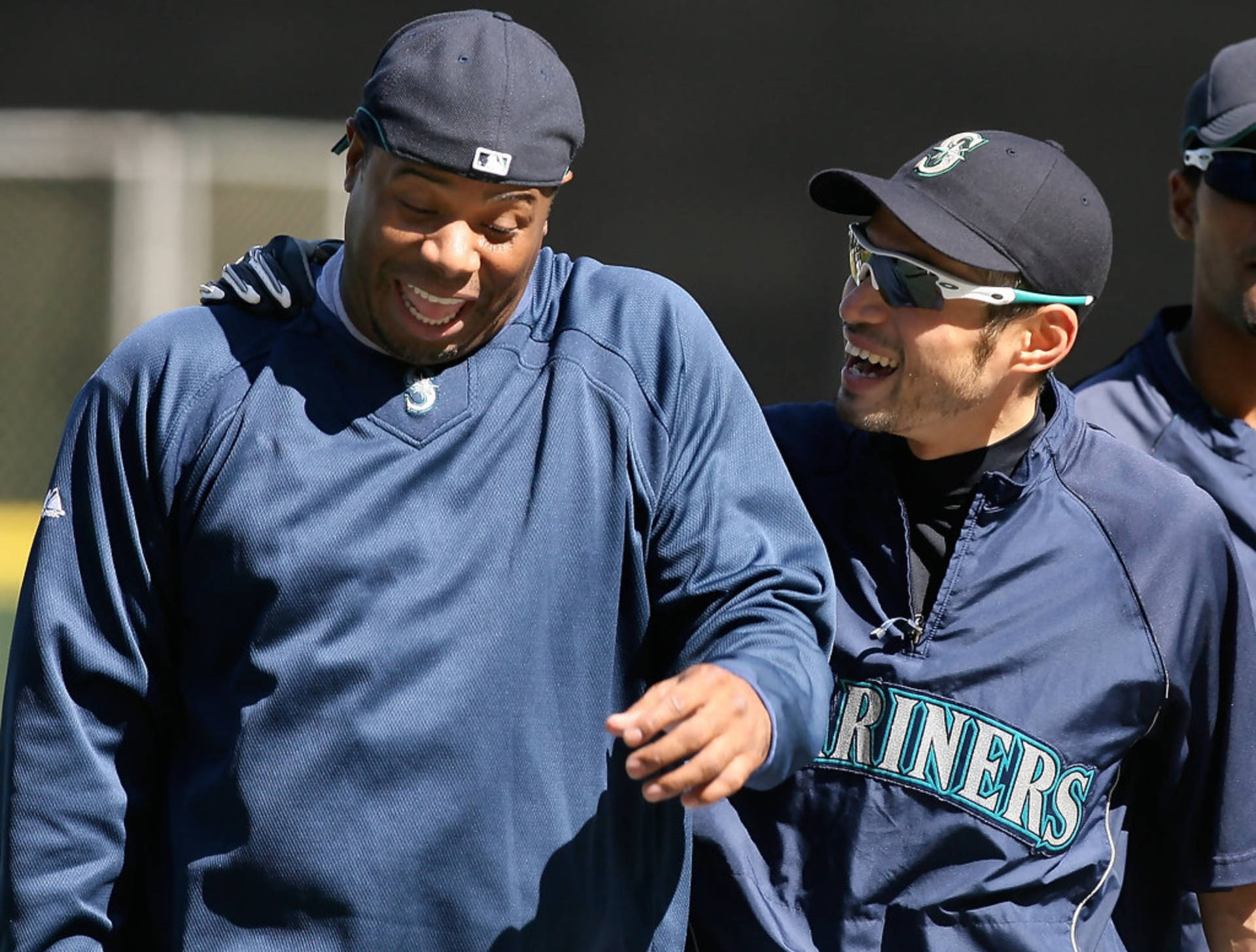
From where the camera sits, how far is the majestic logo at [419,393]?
6.65 feet

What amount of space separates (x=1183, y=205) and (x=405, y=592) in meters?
1.97

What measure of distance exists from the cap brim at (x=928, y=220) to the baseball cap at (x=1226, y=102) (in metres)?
0.73

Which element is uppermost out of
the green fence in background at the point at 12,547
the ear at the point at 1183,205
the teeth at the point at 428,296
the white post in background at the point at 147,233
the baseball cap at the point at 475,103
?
the baseball cap at the point at 475,103

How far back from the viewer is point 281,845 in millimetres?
1941

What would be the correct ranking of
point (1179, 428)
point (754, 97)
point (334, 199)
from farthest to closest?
1. point (754, 97)
2. point (334, 199)
3. point (1179, 428)

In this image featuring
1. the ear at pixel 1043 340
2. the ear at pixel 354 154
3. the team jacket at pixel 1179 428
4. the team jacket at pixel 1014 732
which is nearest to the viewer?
the ear at pixel 354 154

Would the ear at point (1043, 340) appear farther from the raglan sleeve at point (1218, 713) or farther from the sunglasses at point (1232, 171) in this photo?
the sunglasses at point (1232, 171)

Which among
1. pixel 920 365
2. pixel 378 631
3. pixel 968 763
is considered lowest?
pixel 968 763

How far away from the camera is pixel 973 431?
258cm

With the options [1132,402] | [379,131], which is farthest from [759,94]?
[379,131]

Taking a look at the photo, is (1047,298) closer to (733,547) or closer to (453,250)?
(733,547)

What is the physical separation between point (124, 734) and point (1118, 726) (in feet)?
4.50

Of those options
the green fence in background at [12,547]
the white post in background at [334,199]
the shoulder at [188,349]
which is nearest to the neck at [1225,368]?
the shoulder at [188,349]

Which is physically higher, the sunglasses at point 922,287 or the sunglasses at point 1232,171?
the sunglasses at point 1232,171
